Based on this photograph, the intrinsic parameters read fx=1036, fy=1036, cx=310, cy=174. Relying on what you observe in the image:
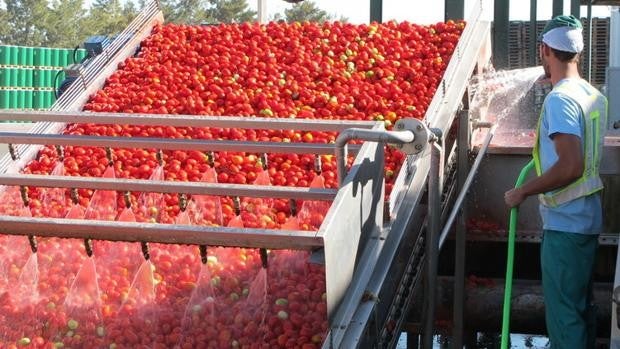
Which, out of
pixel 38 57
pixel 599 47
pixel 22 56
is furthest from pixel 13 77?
pixel 599 47

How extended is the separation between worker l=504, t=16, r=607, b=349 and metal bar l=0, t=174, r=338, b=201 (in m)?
0.95

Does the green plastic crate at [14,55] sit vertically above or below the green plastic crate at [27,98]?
above

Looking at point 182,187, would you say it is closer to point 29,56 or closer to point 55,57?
point 29,56

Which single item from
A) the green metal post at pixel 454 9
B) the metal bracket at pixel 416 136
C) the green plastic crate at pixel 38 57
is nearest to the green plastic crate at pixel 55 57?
the green plastic crate at pixel 38 57

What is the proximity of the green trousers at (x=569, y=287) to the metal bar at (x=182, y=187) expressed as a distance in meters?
1.04

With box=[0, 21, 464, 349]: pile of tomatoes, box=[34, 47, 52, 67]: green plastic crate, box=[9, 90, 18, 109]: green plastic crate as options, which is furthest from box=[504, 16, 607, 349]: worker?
box=[34, 47, 52, 67]: green plastic crate

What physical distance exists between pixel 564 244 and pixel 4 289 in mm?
2723

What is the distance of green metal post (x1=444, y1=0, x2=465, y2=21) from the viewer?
10.5 m

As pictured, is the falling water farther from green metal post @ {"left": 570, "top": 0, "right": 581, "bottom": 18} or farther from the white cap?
green metal post @ {"left": 570, "top": 0, "right": 581, "bottom": 18}

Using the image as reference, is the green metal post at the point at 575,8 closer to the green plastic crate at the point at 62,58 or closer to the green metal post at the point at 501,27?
the green metal post at the point at 501,27

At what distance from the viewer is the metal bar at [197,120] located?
5.17 meters

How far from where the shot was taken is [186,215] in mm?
5535

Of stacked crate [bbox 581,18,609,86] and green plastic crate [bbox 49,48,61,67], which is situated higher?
stacked crate [bbox 581,18,609,86]

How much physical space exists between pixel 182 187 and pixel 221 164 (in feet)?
5.23
